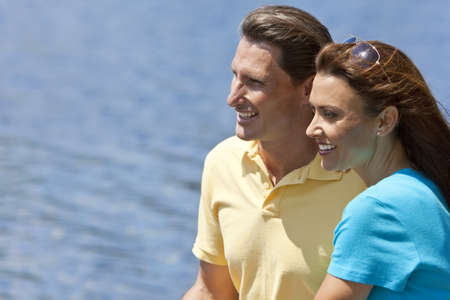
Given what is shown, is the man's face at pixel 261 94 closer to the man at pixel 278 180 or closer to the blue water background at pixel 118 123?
the man at pixel 278 180

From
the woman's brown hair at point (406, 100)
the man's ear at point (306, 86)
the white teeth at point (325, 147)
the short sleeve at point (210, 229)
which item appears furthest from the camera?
the short sleeve at point (210, 229)

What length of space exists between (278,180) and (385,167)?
2.06ft

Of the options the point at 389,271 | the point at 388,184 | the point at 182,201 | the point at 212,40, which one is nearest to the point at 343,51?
the point at 388,184

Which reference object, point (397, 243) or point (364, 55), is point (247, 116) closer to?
point (364, 55)

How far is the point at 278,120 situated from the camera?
3186 millimetres

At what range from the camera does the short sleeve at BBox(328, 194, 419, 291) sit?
97.0 inches

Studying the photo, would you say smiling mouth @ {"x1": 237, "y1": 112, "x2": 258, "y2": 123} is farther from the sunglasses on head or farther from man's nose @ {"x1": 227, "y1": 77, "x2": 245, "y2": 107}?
the sunglasses on head

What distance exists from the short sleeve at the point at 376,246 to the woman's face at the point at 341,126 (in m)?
0.22

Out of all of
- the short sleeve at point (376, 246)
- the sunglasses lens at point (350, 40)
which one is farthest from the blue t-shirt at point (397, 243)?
the sunglasses lens at point (350, 40)

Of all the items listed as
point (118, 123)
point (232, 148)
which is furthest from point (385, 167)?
point (118, 123)

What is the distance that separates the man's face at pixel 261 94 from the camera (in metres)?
3.15

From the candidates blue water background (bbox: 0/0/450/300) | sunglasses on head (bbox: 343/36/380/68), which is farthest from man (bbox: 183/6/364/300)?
blue water background (bbox: 0/0/450/300)

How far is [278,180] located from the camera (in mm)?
3252

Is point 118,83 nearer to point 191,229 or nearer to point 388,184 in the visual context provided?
point 191,229
